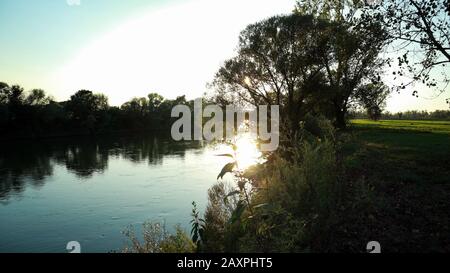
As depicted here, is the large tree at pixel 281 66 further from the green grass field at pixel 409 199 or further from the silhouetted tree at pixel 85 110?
the silhouetted tree at pixel 85 110

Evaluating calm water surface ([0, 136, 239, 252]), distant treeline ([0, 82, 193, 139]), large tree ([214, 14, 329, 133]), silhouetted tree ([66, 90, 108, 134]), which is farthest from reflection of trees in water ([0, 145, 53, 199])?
silhouetted tree ([66, 90, 108, 134])

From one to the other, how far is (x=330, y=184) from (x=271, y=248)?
2.47m

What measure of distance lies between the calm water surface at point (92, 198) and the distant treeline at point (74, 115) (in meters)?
47.0

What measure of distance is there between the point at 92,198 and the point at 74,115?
8373 cm

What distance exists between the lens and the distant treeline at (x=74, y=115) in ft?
283

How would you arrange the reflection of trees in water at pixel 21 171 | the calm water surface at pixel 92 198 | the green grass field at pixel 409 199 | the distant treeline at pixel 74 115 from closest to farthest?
the green grass field at pixel 409 199 → the calm water surface at pixel 92 198 → the reflection of trees in water at pixel 21 171 → the distant treeline at pixel 74 115

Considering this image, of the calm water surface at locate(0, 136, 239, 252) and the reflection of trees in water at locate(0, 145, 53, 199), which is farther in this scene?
the reflection of trees in water at locate(0, 145, 53, 199)

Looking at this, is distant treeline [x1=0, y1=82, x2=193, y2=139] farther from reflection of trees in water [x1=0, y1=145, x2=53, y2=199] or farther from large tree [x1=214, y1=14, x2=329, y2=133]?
large tree [x1=214, y1=14, x2=329, y2=133]

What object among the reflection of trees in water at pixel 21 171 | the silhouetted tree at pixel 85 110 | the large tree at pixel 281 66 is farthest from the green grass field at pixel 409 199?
the silhouetted tree at pixel 85 110

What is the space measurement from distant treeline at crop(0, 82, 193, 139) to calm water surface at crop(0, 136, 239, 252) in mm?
47029

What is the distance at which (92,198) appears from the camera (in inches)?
1059

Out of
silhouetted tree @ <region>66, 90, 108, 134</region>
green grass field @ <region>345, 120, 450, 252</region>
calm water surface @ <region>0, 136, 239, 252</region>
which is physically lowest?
calm water surface @ <region>0, 136, 239, 252</region>

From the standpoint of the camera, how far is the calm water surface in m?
18.6

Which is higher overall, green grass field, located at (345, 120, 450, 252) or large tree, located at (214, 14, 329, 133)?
large tree, located at (214, 14, 329, 133)
